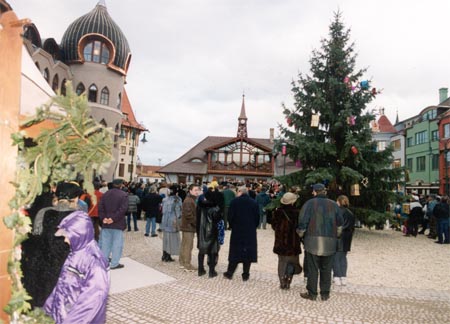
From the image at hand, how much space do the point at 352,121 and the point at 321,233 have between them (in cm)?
863

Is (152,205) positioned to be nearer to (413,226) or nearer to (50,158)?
(50,158)

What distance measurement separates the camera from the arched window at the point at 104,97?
28.2 m

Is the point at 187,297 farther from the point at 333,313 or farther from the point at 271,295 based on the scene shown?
the point at 333,313

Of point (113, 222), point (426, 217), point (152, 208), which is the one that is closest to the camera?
point (113, 222)

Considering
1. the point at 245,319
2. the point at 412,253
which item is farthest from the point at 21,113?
the point at 412,253

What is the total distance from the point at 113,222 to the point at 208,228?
2.07 m

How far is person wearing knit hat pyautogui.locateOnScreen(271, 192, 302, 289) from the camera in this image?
267 inches

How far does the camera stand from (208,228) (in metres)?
7.45

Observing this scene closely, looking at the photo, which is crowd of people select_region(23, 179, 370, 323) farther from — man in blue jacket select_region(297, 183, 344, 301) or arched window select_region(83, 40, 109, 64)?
arched window select_region(83, 40, 109, 64)

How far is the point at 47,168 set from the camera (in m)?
2.64

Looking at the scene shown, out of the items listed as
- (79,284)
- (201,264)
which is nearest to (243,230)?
(201,264)

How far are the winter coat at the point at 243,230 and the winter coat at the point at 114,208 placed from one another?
2.36 metres

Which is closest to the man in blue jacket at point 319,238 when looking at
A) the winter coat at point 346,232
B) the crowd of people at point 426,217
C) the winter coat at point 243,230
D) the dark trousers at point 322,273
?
the dark trousers at point 322,273

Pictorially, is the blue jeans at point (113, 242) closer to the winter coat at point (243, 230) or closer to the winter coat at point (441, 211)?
the winter coat at point (243, 230)
